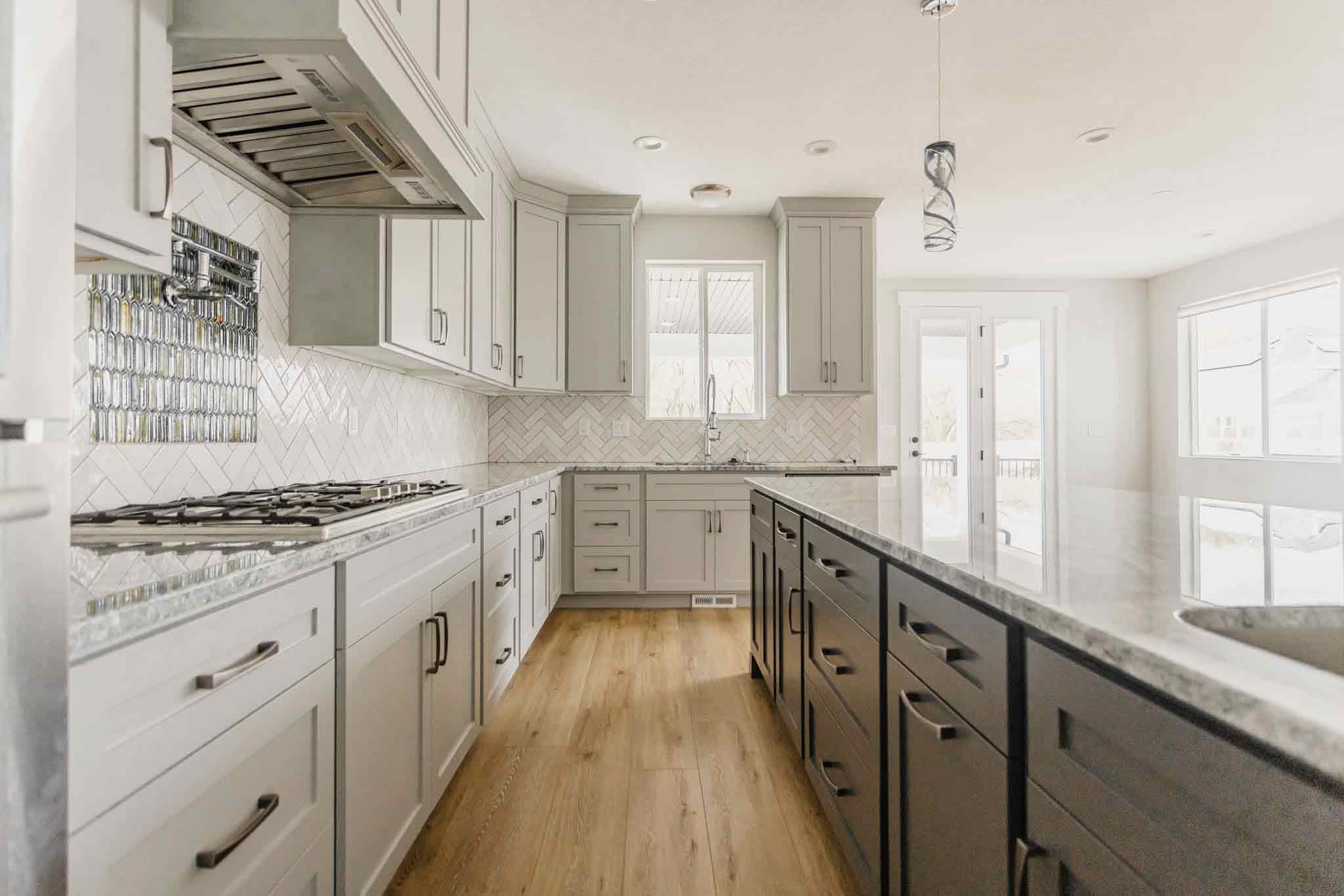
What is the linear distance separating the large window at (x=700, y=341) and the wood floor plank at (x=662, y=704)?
1761 mm

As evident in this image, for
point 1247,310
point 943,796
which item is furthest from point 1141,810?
point 1247,310

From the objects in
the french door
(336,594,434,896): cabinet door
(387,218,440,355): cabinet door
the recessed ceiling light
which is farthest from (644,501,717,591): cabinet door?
the recessed ceiling light

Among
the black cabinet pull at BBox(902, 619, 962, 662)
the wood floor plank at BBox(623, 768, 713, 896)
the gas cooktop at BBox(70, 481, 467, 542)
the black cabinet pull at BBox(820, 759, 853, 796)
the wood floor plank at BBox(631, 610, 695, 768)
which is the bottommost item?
the wood floor plank at BBox(623, 768, 713, 896)

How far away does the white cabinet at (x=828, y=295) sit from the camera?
431 cm

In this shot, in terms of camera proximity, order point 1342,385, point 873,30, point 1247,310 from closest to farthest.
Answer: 1. point 873,30
2. point 1342,385
3. point 1247,310

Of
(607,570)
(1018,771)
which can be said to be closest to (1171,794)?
(1018,771)

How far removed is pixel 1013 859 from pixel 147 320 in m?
1.90

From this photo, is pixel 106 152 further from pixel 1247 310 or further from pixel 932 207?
pixel 1247 310

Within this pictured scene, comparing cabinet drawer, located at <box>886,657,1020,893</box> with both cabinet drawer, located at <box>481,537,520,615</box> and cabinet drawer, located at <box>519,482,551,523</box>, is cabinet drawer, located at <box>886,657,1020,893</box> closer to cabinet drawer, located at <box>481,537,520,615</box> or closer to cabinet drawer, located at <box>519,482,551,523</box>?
cabinet drawer, located at <box>481,537,520,615</box>

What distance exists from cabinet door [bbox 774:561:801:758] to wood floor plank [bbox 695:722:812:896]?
0.55 ft

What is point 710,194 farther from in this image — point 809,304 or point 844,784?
point 844,784

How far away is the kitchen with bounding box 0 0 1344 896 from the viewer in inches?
21.9

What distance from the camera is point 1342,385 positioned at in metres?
4.59

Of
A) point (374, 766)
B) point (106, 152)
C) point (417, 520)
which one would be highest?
point (106, 152)
